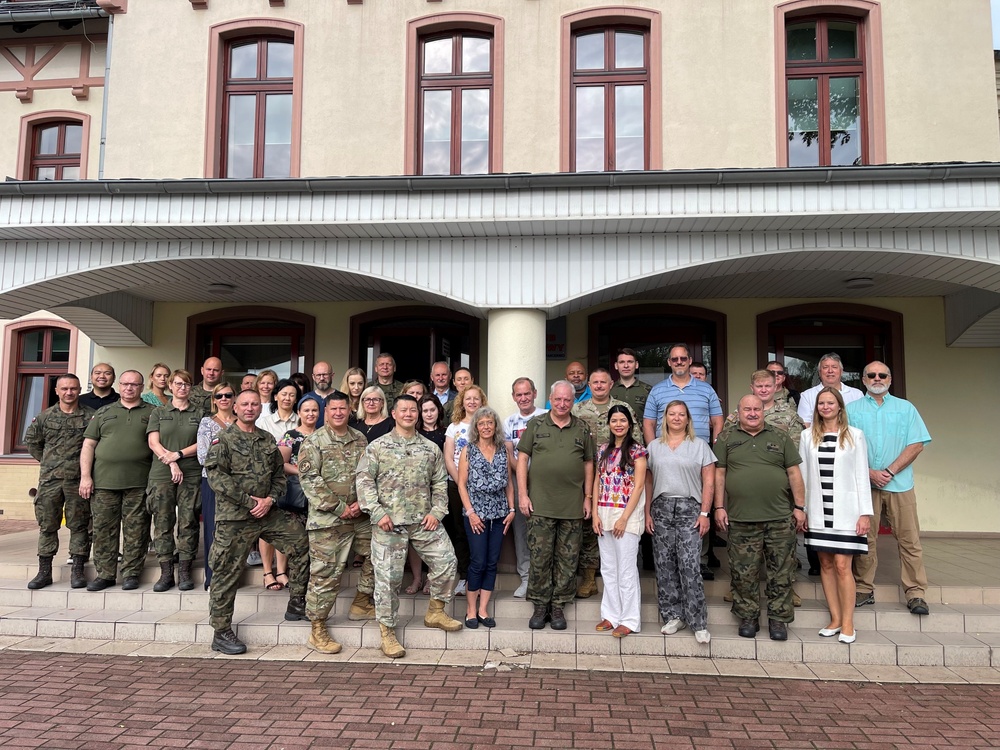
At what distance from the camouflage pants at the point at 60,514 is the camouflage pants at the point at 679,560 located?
472 cm

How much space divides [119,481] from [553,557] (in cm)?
359

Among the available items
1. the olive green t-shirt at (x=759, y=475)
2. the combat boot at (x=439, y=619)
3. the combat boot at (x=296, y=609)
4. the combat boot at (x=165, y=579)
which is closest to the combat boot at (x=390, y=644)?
the combat boot at (x=439, y=619)

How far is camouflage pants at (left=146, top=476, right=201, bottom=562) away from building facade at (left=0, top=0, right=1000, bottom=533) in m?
2.17

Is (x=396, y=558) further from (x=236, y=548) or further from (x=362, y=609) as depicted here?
(x=236, y=548)

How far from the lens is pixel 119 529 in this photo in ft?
18.0

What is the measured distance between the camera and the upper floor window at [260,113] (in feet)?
27.2

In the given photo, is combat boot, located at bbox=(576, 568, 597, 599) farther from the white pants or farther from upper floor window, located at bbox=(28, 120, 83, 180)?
upper floor window, located at bbox=(28, 120, 83, 180)

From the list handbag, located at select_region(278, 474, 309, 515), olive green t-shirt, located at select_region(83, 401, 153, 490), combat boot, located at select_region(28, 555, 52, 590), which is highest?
olive green t-shirt, located at select_region(83, 401, 153, 490)

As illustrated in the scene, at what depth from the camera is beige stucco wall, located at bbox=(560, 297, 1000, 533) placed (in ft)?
25.9

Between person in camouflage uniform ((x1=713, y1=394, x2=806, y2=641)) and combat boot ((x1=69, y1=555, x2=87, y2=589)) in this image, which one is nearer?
person in camouflage uniform ((x1=713, y1=394, x2=806, y2=641))

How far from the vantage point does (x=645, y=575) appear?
5.34 m

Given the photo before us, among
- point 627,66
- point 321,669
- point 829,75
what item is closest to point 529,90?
point 627,66

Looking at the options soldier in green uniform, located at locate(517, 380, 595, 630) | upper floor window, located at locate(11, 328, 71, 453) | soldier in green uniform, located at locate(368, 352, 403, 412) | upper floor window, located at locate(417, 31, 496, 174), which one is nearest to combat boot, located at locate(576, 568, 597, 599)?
soldier in green uniform, located at locate(517, 380, 595, 630)

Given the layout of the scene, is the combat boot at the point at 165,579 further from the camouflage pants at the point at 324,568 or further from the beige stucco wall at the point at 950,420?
the beige stucco wall at the point at 950,420
